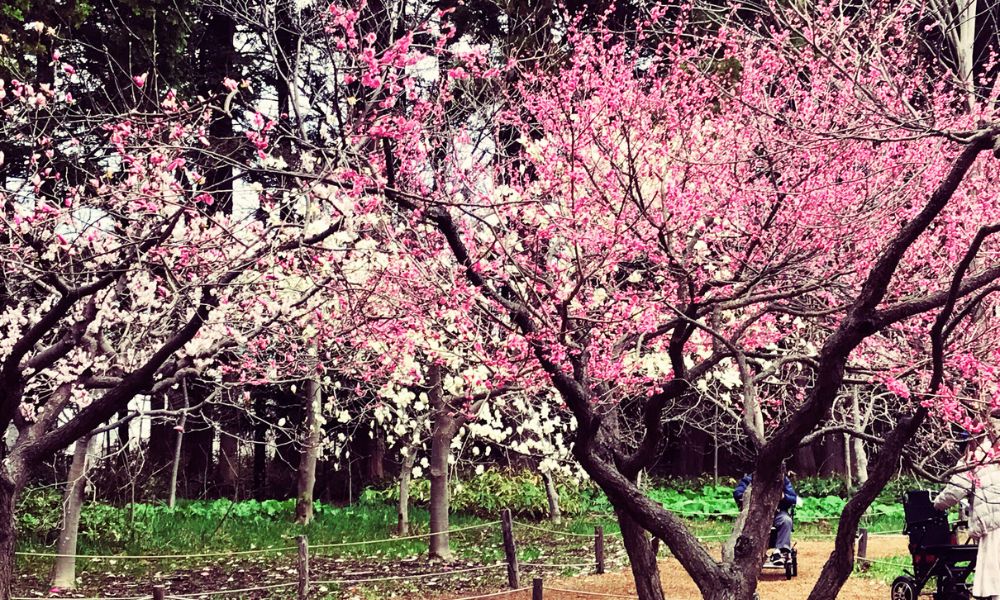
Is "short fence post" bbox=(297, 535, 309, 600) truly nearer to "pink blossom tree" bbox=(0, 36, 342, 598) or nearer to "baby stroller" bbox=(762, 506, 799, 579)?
"pink blossom tree" bbox=(0, 36, 342, 598)

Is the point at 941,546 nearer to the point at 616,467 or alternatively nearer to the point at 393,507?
the point at 616,467

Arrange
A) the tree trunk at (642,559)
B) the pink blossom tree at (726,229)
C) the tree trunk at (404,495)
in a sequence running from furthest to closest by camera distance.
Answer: the tree trunk at (404,495) < the tree trunk at (642,559) < the pink blossom tree at (726,229)

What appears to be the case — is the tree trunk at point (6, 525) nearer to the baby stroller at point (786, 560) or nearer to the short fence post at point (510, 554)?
the short fence post at point (510, 554)

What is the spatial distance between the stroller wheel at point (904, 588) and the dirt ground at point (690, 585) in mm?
1014

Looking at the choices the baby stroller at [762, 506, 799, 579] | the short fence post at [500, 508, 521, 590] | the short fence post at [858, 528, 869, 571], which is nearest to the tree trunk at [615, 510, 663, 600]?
the short fence post at [500, 508, 521, 590]

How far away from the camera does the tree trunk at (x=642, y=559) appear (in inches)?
265

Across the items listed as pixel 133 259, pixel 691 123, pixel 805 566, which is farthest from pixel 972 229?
pixel 133 259

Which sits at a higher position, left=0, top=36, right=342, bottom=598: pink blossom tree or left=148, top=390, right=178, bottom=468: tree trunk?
left=0, top=36, right=342, bottom=598: pink blossom tree

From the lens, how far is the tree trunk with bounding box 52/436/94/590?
33.4ft

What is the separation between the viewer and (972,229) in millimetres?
8531

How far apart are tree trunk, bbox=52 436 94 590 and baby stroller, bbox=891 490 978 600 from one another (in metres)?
8.47

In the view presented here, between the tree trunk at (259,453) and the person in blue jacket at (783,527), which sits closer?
the person in blue jacket at (783,527)

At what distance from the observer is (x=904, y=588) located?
28.1ft

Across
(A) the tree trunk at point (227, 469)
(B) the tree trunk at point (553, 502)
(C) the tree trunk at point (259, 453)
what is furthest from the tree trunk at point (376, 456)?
(B) the tree trunk at point (553, 502)
